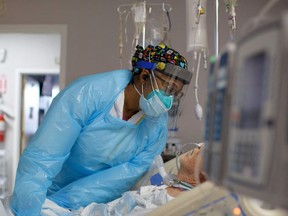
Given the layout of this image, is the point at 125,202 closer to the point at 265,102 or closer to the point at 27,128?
the point at 265,102

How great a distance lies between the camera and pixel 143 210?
134 cm

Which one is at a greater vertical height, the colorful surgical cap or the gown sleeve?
the colorful surgical cap

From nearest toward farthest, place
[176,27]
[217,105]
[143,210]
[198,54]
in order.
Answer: [217,105] → [143,210] → [198,54] → [176,27]

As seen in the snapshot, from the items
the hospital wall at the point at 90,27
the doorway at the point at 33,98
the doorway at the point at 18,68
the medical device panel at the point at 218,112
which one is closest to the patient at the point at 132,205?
the medical device panel at the point at 218,112

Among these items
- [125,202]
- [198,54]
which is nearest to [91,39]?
[198,54]

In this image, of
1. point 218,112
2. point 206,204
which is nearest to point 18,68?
point 206,204

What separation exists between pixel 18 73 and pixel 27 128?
85 cm

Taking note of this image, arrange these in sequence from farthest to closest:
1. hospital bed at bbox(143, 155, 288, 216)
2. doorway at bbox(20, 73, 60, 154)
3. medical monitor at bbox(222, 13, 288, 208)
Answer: doorway at bbox(20, 73, 60, 154), hospital bed at bbox(143, 155, 288, 216), medical monitor at bbox(222, 13, 288, 208)

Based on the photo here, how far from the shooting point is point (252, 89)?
45 cm

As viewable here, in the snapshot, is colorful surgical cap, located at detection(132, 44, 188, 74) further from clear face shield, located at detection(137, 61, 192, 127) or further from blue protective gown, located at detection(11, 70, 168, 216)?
blue protective gown, located at detection(11, 70, 168, 216)

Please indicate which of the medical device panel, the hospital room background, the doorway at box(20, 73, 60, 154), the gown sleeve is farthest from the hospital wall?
the medical device panel

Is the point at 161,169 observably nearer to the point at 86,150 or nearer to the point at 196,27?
the point at 86,150

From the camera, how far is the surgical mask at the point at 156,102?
163 cm

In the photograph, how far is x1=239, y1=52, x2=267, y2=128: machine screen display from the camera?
0.43 m
